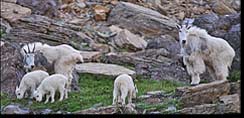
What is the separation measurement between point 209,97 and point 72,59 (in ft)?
9.76

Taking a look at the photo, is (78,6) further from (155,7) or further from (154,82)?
(154,82)

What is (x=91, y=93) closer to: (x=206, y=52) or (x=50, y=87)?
(x=50, y=87)

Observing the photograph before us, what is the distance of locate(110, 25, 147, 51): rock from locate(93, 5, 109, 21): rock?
1616 millimetres

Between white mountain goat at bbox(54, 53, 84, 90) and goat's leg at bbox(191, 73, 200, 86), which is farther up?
white mountain goat at bbox(54, 53, 84, 90)

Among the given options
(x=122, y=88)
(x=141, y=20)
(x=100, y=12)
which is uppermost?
(x=100, y=12)

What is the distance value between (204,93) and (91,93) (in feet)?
8.94

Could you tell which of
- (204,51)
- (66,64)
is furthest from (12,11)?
(204,51)

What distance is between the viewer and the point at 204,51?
8.08m

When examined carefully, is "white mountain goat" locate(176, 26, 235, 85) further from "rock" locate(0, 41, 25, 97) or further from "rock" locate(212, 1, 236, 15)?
"rock" locate(212, 1, 236, 15)

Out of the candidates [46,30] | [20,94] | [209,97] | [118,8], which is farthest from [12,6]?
[209,97]

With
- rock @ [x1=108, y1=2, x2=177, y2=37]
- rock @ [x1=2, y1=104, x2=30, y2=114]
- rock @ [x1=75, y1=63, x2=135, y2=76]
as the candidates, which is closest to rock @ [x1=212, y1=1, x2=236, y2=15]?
rock @ [x1=108, y1=2, x2=177, y2=37]

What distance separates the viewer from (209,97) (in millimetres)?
6207

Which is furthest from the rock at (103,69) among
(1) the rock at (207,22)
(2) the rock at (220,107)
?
(2) the rock at (220,107)

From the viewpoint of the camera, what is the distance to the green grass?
23.6 ft
